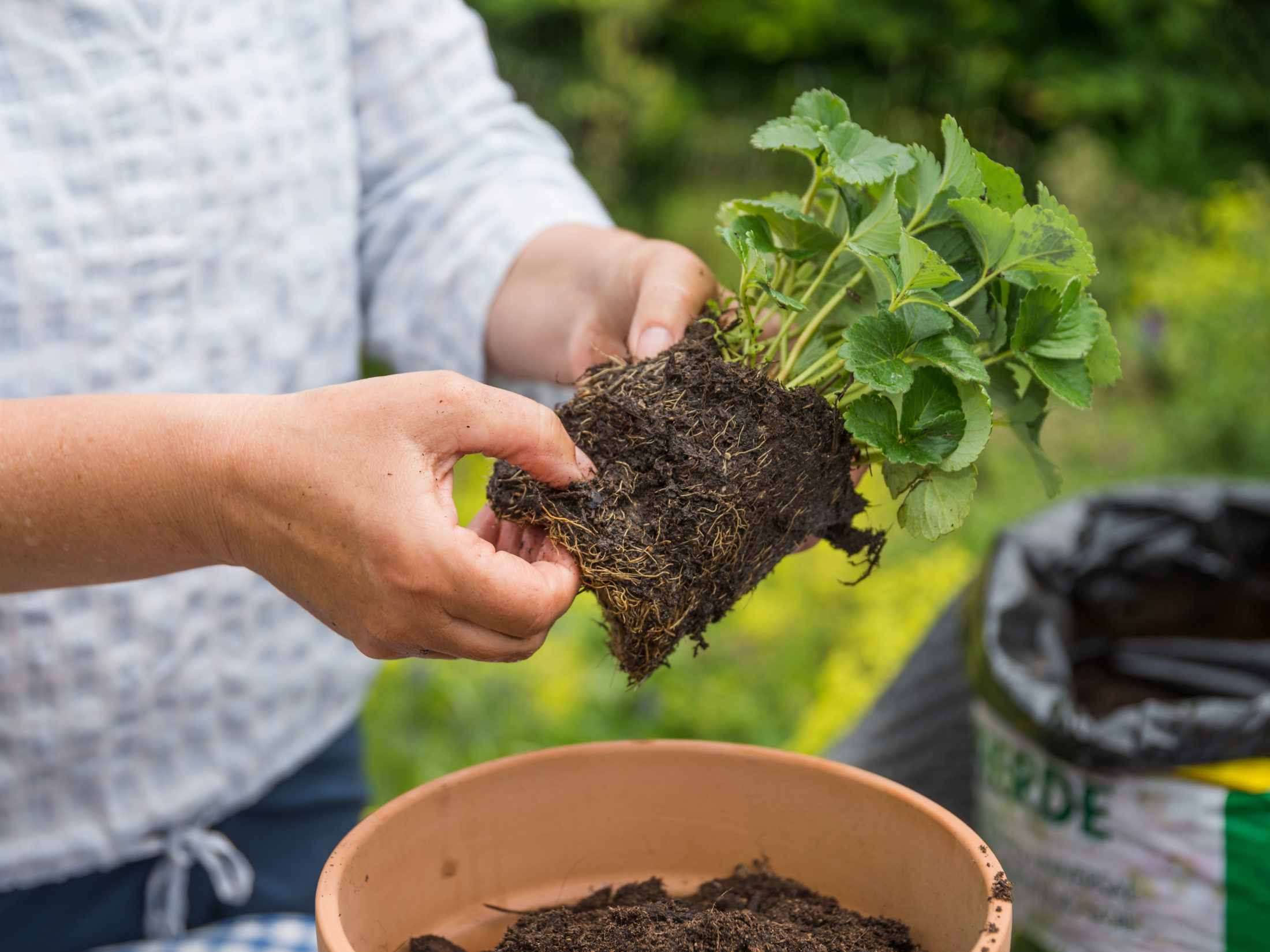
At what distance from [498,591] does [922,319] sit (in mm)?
447

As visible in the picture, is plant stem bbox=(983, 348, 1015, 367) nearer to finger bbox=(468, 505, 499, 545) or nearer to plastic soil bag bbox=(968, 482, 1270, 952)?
finger bbox=(468, 505, 499, 545)

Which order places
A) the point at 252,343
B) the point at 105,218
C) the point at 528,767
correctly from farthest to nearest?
the point at 252,343 < the point at 105,218 < the point at 528,767

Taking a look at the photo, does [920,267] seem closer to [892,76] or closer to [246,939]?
[246,939]

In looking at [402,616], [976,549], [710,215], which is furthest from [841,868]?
[710,215]

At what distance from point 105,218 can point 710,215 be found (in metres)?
4.82

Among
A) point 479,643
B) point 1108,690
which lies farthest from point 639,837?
point 1108,690

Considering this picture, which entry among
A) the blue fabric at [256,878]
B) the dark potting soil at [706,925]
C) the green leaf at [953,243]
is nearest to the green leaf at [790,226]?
the green leaf at [953,243]

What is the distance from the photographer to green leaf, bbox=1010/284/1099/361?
3.01ft

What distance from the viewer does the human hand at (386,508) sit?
0.79 metres

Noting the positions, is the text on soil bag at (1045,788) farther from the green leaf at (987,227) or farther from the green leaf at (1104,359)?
the green leaf at (987,227)

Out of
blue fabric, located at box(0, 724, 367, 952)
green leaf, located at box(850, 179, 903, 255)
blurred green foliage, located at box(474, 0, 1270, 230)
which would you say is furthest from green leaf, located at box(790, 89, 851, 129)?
blurred green foliage, located at box(474, 0, 1270, 230)

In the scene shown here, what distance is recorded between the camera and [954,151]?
0.94 meters

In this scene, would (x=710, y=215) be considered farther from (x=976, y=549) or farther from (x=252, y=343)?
(x=252, y=343)

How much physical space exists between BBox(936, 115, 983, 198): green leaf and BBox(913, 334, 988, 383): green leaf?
0.14m
